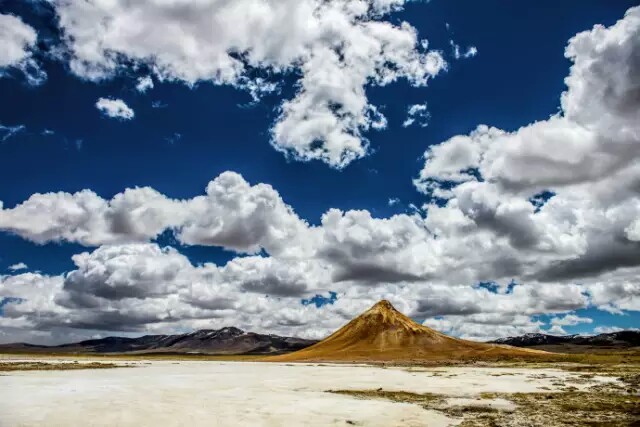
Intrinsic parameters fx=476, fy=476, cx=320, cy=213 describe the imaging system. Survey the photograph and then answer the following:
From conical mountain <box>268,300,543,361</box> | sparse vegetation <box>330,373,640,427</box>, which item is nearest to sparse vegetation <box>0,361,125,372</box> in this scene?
sparse vegetation <box>330,373,640,427</box>

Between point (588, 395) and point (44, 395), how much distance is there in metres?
31.5

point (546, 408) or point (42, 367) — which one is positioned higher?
point (546, 408)

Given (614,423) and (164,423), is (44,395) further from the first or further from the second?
(614,423)

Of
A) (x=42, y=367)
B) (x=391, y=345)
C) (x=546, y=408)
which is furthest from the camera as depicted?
(x=391, y=345)

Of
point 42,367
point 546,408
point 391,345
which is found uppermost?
point 391,345

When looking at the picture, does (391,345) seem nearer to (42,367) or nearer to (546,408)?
(42,367)

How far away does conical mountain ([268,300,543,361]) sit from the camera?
15250 centimetres

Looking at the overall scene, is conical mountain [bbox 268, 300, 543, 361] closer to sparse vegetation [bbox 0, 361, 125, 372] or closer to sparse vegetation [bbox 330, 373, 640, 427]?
sparse vegetation [bbox 0, 361, 125, 372]

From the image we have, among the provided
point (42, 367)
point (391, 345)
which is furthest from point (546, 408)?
point (391, 345)

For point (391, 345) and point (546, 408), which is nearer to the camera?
point (546, 408)

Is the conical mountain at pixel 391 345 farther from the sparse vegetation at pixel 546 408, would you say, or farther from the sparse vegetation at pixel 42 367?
the sparse vegetation at pixel 546 408

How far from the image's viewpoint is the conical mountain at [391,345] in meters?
152

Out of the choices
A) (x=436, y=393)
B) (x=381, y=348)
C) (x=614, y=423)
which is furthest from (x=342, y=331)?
(x=614, y=423)

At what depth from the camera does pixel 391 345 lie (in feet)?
567
